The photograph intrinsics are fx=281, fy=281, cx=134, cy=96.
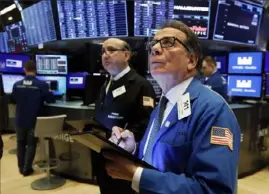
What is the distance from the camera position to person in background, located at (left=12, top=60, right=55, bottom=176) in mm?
4000

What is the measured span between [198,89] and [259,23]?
15.4 ft

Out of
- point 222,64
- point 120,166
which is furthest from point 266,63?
point 120,166

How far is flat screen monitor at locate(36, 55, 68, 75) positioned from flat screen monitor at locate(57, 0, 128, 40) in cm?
84

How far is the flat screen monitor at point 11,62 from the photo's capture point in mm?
5758

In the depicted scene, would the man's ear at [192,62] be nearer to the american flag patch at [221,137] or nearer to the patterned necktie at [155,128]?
the patterned necktie at [155,128]

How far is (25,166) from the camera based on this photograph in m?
4.09

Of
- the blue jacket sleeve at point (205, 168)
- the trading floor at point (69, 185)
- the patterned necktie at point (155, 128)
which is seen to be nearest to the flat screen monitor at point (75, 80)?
the trading floor at point (69, 185)

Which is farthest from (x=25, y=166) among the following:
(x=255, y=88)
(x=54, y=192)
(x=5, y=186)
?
(x=255, y=88)

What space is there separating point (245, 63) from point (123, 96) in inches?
136

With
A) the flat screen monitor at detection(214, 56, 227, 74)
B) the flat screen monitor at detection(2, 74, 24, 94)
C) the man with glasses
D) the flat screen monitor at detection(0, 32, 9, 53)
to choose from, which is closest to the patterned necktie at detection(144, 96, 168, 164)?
the man with glasses

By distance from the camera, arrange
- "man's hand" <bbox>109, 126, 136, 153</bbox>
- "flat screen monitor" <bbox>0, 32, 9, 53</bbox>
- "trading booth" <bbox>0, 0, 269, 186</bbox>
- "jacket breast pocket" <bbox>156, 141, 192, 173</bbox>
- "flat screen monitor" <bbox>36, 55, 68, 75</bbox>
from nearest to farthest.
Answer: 1. "jacket breast pocket" <bbox>156, 141, 192, 173</bbox>
2. "man's hand" <bbox>109, 126, 136, 153</bbox>
3. "trading booth" <bbox>0, 0, 269, 186</bbox>
4. "flat screen monitor" <bbox>36, 55, 68, 75</bbox>
5. "flat screen monitor" <bbox>0, 32, 9, 53</bbox>

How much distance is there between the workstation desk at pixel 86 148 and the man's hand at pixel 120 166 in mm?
2528

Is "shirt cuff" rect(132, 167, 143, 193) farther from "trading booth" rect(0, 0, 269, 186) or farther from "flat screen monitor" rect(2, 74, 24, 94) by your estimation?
"flat screen monitor" rect(2, 74, 24, 94)

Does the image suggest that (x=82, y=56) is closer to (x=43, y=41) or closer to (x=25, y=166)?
(x=43, y=41)
